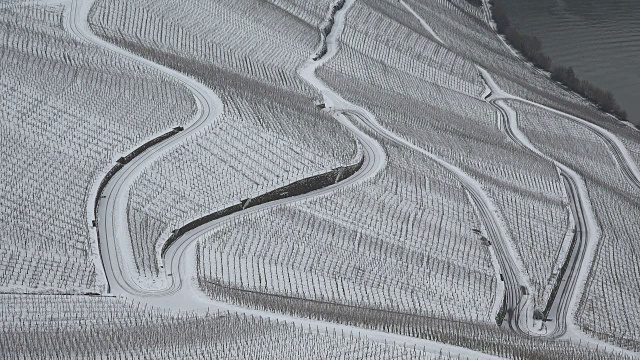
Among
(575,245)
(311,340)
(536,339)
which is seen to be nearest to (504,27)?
(575,245)

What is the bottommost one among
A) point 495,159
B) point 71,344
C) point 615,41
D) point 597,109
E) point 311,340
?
point 71,344

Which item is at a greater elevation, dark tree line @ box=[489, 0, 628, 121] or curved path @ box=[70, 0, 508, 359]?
dark tree line @ box=[489, 0, 628, 121]

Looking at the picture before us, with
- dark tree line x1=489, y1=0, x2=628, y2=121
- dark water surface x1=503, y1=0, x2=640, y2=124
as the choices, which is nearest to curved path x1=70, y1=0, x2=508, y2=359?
dark tree line x1=489, y1=0, x2=628, y2=121

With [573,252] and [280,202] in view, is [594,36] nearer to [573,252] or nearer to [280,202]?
[573,252]

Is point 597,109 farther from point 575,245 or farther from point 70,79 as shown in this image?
point 70,79

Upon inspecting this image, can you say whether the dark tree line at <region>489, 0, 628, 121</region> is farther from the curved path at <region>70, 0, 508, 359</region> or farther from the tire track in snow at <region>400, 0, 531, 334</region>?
the curved path at <region>70, 0, 508, 359</region>

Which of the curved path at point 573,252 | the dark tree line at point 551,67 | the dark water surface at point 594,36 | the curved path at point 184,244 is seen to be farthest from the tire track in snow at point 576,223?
the dark water surface at point 594,36

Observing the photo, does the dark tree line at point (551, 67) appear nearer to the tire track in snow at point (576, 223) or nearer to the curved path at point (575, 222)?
the tire track in snow at point (576, 223)
